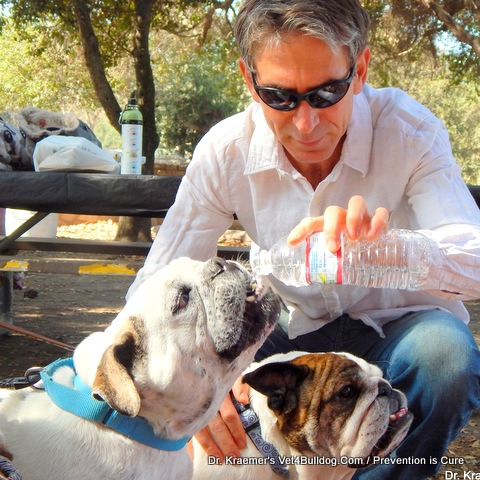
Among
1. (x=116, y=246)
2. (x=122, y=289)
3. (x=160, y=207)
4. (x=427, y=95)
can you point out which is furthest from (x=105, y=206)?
(x=427, y=95)

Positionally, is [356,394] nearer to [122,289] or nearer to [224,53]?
[122,289]

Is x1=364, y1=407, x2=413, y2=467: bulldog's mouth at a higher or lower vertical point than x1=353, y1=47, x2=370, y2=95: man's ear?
lower

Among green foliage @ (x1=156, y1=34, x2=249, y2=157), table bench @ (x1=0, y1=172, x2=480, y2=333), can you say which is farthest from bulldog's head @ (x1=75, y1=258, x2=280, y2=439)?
green foliage @ (x1=156, y1=34, x2=249, y2=157)

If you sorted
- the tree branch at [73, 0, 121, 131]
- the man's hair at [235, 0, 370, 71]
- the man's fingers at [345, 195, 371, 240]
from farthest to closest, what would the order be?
the tree branch at [73, 0, 121, 131]
the man's hair at [235, 0, 370, 71]
the man's fingers at [345, 195, 371, 240]

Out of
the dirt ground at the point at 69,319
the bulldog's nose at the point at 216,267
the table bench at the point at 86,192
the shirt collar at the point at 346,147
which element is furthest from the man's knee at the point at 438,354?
the table bench at the point at 86,192

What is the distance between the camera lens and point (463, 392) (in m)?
2.31

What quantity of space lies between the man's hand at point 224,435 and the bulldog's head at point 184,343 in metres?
0.30

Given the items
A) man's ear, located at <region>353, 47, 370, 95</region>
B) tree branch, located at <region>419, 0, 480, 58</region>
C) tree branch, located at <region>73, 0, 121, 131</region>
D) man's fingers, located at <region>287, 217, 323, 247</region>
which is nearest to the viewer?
man's fingers, located at <region>287, 217, 323, 247</region>

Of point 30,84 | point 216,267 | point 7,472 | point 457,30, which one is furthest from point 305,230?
point 30,84

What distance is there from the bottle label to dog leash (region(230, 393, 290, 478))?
23.2 inches

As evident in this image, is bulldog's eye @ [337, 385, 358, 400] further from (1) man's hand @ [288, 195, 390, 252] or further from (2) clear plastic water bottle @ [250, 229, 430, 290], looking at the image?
(1) man's hand @ [288, 195, 390, 252]

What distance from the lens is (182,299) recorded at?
1987 mm

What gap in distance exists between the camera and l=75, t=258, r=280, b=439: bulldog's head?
1.91m

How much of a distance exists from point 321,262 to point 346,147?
692 mm
